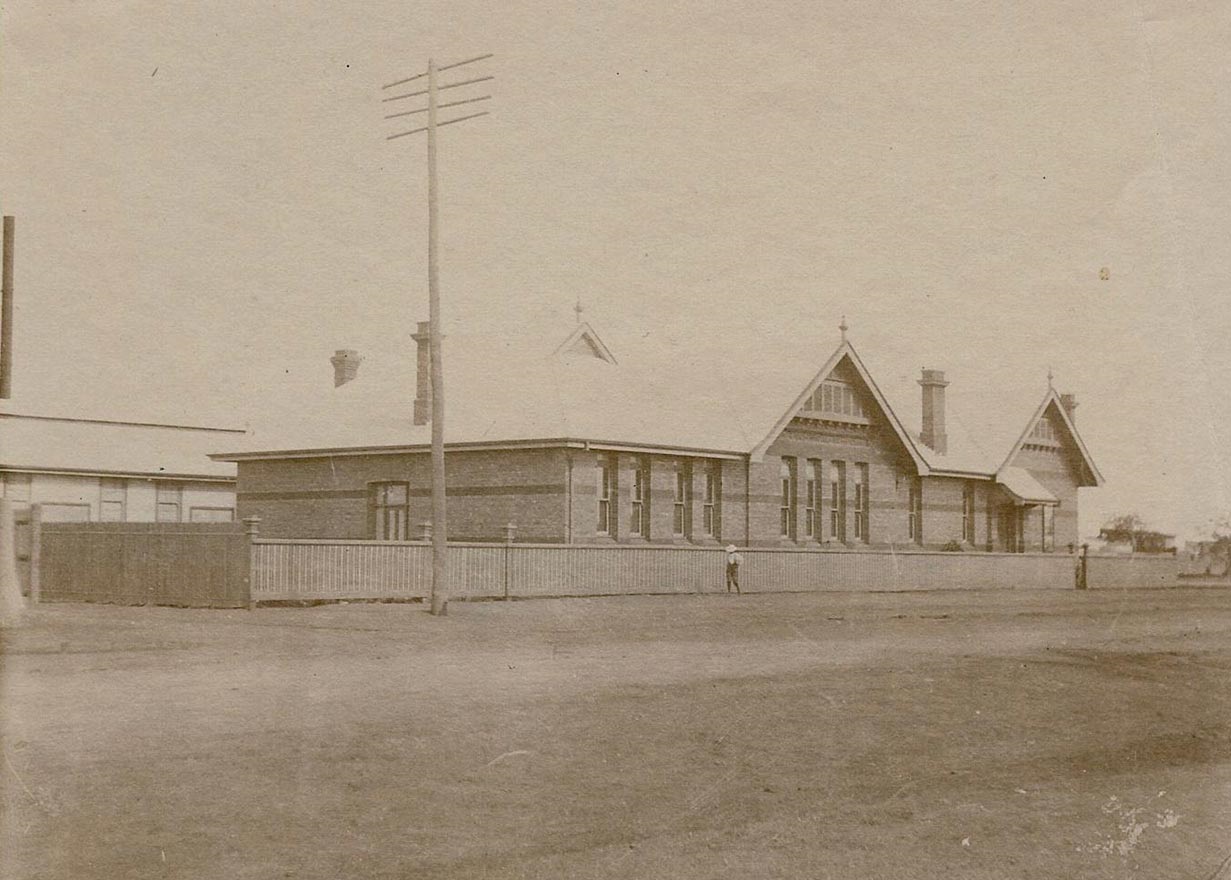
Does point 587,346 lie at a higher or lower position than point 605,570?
higher

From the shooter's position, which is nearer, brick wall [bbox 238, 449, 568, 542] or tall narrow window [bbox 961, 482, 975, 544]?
brick wall [bbox 238, 449, 568, 542]

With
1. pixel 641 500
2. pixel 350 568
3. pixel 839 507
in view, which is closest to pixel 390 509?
pixel 641 500

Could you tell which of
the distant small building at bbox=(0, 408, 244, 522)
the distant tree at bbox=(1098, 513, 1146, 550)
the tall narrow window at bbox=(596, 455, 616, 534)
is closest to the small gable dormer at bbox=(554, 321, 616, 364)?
the tall narrow window at bbox=(596, 455, 616, 534)

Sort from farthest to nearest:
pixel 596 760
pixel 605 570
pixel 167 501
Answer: pixel 167 501 < pixel 605 570 < pixel 596 760

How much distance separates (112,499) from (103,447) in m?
2.07

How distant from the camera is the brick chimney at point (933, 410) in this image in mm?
44328

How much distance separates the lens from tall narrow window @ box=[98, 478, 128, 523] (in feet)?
136

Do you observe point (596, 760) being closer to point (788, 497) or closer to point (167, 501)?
point (788, 497)

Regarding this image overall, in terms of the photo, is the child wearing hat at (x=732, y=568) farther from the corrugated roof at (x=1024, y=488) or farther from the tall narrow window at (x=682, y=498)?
the corrugated roof at (x=1024, y=488)

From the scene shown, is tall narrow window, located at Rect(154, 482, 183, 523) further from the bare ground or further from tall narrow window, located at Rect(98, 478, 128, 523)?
the bare ground

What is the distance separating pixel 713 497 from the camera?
116 feet

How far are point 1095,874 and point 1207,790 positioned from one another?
2510mm

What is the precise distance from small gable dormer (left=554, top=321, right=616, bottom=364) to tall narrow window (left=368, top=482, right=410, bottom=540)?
23.4ft

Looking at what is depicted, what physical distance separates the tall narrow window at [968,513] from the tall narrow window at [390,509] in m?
19.9
